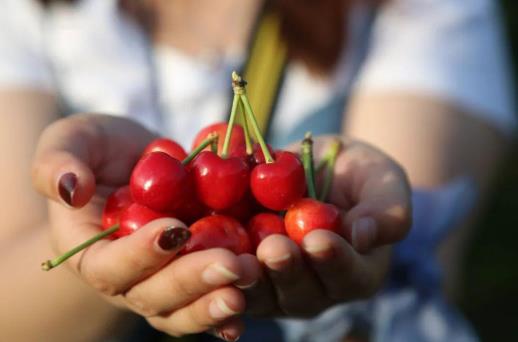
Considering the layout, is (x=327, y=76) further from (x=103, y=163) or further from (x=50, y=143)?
(x=50, y=143)

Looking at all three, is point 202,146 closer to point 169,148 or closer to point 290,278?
point 169,148

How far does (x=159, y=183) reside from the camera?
0.91 meters

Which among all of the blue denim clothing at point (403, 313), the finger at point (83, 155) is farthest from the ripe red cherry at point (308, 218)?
the blue denim clothing at point (403, 313)

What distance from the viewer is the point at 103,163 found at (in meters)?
1.09

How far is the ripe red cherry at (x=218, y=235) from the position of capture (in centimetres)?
89

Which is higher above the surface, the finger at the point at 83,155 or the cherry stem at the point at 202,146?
the finger at the point at 83,155

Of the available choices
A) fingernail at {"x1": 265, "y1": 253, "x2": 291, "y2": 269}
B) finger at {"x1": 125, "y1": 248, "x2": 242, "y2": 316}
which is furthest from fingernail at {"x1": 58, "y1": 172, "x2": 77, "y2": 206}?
fingernail at {"x1": 265, "y1": 253, "x2": 291, "y2": 269}

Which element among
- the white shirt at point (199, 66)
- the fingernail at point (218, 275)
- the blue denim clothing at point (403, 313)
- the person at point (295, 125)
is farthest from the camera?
the white shirt at point (199, 66)

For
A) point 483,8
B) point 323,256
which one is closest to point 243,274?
point 323,256

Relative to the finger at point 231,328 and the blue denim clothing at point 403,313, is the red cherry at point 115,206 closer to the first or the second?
the finger at point 231,328

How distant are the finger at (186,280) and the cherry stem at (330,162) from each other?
0.81 feet

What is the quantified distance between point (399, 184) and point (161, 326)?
344mm

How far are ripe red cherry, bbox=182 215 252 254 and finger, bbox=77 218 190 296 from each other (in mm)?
37

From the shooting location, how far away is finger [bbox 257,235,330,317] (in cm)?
87
